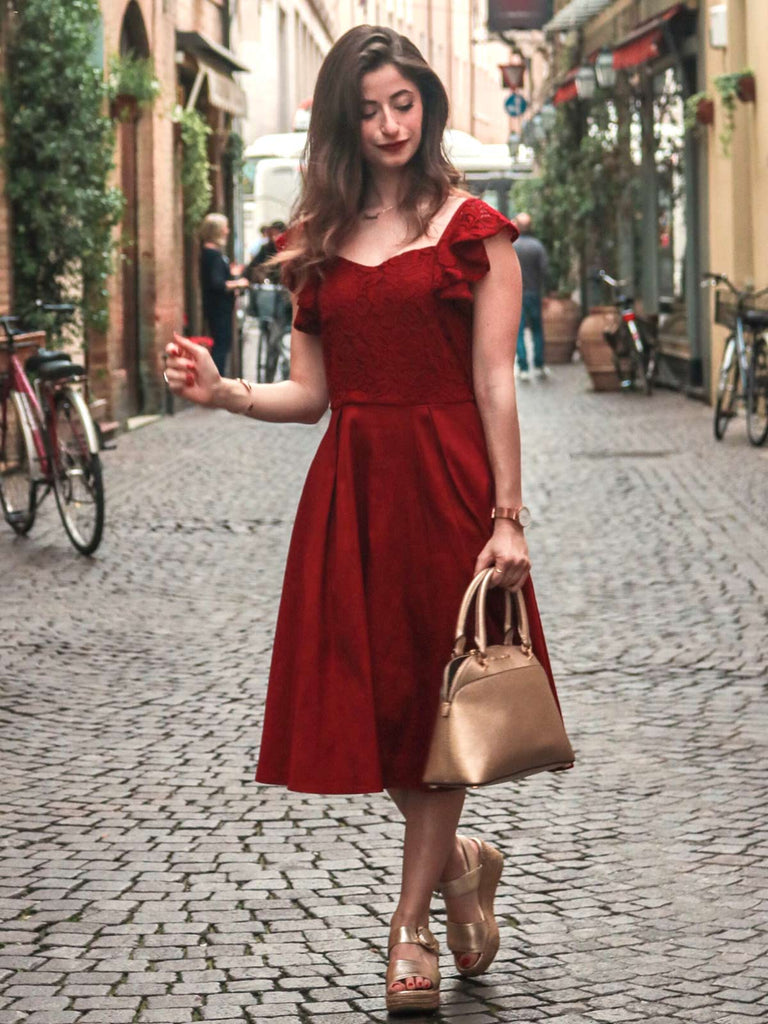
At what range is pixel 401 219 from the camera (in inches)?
143

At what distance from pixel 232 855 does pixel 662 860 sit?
1.01 m

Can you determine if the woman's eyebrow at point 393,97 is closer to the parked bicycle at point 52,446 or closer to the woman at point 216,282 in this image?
the parked bicycle at point 52,446

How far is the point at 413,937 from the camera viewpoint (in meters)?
3.64

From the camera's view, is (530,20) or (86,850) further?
(530,20)

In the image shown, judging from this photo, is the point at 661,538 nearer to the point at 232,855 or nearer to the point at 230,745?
the point at 230,745

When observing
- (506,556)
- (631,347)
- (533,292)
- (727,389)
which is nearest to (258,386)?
(506,556)

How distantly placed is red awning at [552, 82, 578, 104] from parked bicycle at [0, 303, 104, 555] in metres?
15.7

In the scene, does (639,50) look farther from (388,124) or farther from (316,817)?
(388,124)

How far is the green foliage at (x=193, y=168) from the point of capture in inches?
813

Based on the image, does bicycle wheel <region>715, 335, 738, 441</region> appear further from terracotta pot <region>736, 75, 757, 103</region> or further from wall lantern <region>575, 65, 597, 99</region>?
wall lantern <region>575, 65, 597, 99</region>

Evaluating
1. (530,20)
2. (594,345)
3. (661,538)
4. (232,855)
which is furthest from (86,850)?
(530,20)

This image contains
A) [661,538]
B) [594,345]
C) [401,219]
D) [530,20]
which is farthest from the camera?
[530,20]

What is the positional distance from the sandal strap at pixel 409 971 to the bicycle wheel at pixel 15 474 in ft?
21.8

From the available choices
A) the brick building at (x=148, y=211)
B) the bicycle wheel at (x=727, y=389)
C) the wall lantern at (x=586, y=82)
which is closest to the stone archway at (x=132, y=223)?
the brick building at (x=148, y=211)
